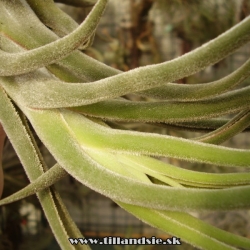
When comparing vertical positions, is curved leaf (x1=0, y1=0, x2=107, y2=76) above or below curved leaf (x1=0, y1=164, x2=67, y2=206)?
above

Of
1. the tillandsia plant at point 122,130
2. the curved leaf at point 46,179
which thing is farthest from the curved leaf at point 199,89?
the curved leaf at point 46,179

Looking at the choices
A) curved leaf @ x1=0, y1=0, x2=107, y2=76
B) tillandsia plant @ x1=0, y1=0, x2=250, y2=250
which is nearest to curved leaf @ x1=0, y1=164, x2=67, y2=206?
tillandsia plant @ x1=0, y1=0, x2=250, y2=250

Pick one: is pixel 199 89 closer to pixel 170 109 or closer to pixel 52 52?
pixel 170 109

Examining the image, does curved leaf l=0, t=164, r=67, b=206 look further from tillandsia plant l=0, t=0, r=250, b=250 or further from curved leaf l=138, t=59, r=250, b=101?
curved leaf l=138, t=59, r=250, b=101

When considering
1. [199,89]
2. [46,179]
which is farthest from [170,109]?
[46,179]

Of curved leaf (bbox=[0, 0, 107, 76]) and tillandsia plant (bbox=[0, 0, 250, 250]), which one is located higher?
curved leaf (bbox=[0, 0, 107, 76])

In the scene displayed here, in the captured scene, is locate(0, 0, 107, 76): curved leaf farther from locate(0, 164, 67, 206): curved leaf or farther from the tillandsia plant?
locate(0, 164, 67, 206): curved leaf

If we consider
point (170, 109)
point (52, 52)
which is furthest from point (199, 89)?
point (52, 52)

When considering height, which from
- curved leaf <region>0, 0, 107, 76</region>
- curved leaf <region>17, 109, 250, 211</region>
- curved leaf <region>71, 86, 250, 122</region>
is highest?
curved leaf <region>0, 0, 107, 76</region>

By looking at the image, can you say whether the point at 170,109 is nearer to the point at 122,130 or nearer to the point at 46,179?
the point at 122,130
